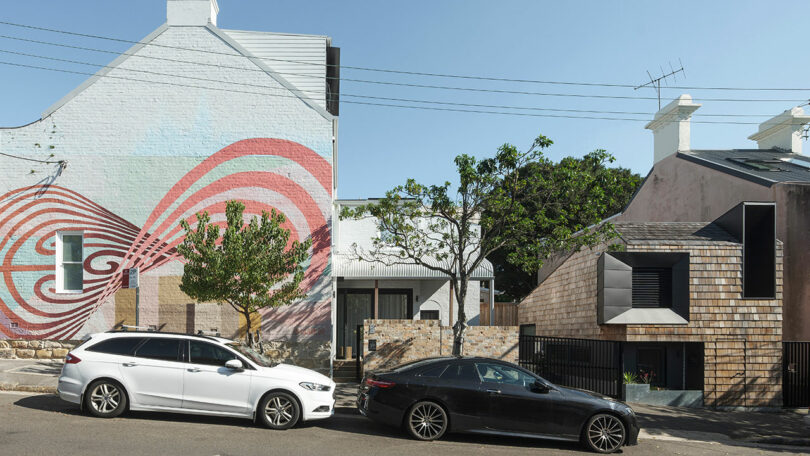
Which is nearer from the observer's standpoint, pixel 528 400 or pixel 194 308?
pixel 528 400

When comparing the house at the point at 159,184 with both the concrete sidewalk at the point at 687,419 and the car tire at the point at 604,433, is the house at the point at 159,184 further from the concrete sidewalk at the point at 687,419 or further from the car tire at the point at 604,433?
the car tire at the point at 604,433

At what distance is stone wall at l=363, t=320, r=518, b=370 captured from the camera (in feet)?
50.8

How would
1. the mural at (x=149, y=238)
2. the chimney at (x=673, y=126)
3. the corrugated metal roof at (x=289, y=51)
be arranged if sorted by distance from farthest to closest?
the chimney at (x=673, y=126), the corrugated metal roof at (x=289, y=51), the mural at (x=149, y=238)

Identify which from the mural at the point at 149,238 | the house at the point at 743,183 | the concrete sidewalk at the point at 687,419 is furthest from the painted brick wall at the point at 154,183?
the house at the point at 743,183

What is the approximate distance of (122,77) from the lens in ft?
55.7

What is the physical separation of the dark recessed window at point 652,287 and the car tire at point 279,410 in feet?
30.9

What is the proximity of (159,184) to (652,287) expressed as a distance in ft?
42.7

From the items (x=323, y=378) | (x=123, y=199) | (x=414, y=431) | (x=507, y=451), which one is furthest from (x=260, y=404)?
(x=123, y=199)

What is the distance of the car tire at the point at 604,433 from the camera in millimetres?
10039

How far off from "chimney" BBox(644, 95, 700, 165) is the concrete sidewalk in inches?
428

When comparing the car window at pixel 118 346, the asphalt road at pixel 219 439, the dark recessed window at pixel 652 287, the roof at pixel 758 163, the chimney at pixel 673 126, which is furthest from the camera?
the chimney at pixel 673 126

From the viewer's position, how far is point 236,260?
A: 1362 cm

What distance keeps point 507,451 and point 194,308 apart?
10076 mm

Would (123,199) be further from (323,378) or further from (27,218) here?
(323,378)
